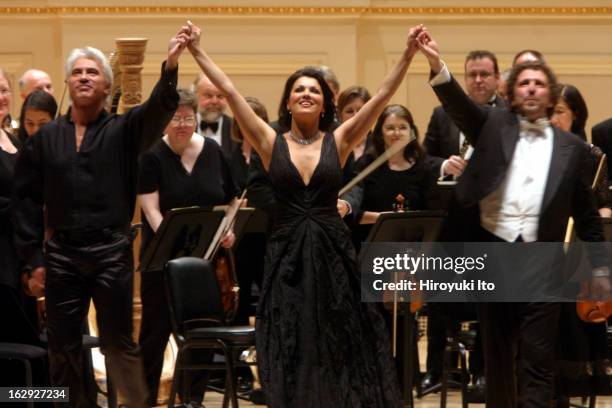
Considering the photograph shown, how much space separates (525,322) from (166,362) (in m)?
1.89

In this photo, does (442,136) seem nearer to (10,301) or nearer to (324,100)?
(324,100)

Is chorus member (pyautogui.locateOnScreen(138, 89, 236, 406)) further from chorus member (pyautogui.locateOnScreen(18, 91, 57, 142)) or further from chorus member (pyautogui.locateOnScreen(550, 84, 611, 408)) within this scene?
chorus member (pyautogui.locateOnScreen(550, 84, 611, 408))

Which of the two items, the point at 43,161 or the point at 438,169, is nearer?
the point at 43,161

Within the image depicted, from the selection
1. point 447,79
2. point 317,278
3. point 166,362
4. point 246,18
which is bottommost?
point 166,362

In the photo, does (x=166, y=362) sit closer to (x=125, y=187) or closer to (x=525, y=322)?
(x=125, y=187)

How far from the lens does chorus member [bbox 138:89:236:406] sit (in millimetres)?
4930

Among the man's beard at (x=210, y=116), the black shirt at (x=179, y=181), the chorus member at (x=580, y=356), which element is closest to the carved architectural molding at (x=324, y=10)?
the man's beard at (x=210, y=116)

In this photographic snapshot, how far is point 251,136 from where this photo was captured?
411 centimetres

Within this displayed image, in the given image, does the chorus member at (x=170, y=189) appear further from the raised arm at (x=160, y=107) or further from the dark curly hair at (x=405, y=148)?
the raised arm at (x=160, y=107)

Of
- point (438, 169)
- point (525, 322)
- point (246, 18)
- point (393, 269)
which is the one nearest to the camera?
point (525, 322)

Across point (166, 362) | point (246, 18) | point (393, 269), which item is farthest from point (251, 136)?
point (246, 18)

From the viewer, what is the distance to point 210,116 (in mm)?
5781

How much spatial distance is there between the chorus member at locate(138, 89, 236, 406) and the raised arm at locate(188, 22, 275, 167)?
91 centimetres

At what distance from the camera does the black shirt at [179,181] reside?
5008mm
